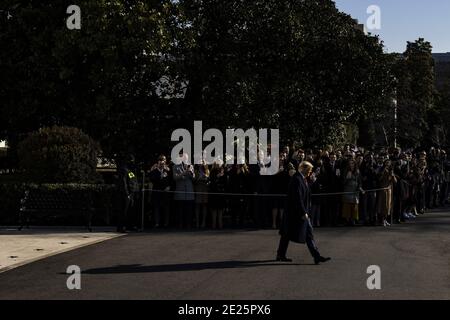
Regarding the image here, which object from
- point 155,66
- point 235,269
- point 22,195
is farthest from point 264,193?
point 155,66

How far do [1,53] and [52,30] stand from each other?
6.62 feet

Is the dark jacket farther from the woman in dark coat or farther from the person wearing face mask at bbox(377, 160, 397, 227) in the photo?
the person wearing face mask at bbox(377, 160, 397, 227)

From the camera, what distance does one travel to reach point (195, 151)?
22.0 meters

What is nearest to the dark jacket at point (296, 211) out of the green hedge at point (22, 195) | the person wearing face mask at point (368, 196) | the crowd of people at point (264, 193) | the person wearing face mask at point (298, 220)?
the person wearing face mask at point (298, 220)

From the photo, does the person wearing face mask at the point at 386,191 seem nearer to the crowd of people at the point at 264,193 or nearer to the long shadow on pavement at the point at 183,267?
the crowd of people at the point at 264,193

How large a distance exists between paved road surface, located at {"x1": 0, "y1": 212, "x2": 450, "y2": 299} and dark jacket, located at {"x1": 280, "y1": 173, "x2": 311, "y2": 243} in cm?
54

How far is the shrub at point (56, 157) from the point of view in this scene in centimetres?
1727

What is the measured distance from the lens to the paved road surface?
8.81 meters

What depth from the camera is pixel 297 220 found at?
36.5ft

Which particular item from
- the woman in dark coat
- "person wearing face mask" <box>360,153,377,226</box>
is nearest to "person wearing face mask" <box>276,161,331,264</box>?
the woman in dark coat

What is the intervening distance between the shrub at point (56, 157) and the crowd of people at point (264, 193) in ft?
6.01
